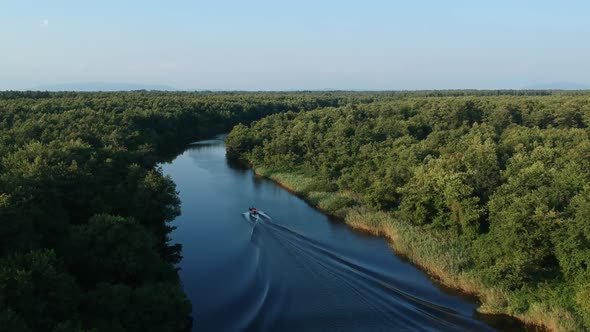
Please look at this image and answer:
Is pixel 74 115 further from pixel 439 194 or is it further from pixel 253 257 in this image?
pixel 439 194

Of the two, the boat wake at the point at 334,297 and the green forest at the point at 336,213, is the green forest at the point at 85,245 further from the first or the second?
the boat wake at the point at 334,297

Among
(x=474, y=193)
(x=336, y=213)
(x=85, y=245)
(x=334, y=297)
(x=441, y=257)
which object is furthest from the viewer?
(x=336, y=213)

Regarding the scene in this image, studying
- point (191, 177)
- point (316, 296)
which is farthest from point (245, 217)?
point (191, 177)

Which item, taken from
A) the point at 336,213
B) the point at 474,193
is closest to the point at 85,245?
the point at 336,213

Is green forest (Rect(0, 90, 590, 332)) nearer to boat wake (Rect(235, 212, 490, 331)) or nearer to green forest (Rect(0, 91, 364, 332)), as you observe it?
green forest (Rect(0, 91, 364, 332))

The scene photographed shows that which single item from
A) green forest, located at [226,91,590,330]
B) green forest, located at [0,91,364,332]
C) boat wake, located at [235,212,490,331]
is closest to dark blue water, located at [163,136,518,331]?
boat wake, located at [235,212,490,331]

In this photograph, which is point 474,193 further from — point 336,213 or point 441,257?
point 336,213
